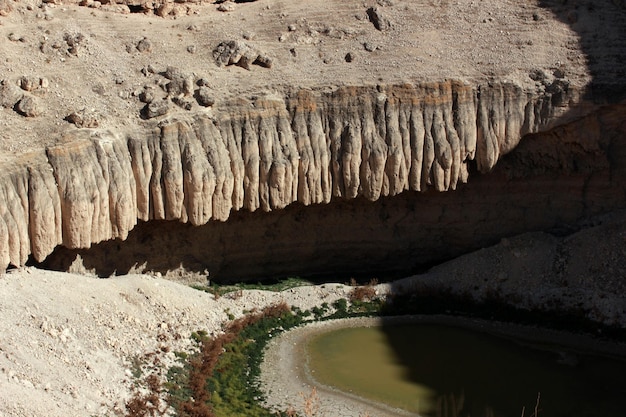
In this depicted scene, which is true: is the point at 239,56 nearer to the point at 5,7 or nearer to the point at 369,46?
the point at 369,46

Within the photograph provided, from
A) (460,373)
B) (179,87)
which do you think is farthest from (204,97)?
(460,373)

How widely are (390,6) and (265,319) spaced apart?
36.4ft

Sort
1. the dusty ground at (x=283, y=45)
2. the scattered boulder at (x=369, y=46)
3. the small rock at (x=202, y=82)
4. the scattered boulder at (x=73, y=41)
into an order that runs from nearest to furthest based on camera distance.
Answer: the dusty ground at (x=283, y=45), the scattered boulder at (x=73, y=41), the small rock at (x=202, y=82), the scattered boulder at (x=369, y=46)

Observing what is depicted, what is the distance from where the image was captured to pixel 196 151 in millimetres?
27953

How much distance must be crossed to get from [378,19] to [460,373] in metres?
11.7

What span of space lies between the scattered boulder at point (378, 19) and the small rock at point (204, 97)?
20.6 feet

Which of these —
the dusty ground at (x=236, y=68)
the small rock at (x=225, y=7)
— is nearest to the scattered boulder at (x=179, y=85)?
the dusty ground at (x=236, y=68)

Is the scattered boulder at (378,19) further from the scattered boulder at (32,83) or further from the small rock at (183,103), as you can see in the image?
the scattered boulder at (32,83)

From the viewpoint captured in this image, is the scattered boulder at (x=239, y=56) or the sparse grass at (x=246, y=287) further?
the sparse grass at (x=246, y=287)

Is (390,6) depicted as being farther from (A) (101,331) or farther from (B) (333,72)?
(A) (101,331)

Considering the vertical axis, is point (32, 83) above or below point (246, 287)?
above

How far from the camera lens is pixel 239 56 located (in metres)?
29.5

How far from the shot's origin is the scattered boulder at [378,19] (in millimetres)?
30938

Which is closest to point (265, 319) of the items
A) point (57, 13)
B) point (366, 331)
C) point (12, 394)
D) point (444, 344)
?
point (366, 331)
